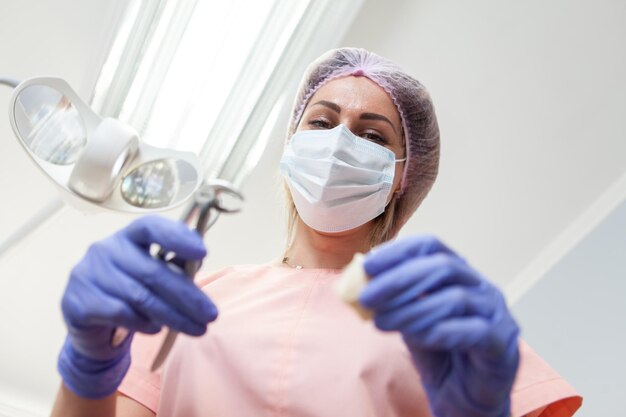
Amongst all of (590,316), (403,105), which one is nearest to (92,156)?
(403,105)

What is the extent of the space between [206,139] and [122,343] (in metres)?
0.99

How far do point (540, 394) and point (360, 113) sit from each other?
Answer: 74cm

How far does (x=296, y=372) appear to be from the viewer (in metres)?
1.04

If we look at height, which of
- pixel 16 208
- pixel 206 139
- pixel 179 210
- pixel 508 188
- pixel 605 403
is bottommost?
pixel 16 208

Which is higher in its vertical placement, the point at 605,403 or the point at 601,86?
the point at 601,86

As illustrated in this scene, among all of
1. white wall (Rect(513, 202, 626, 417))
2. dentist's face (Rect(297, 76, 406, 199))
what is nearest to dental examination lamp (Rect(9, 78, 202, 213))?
dentist's face (Rect(297, 76, 406, 199))

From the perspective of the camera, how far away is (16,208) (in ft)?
6.31

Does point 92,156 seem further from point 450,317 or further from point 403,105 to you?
point 403,105

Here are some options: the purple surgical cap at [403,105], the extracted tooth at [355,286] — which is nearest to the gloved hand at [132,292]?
the extracted tooth at [355,286]

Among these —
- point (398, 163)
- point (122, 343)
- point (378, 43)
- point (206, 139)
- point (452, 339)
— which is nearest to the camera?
point (452, 339)

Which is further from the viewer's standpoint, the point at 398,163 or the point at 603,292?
the point at 603,292

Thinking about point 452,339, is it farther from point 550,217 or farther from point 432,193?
point 550,217

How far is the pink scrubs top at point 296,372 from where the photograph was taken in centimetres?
102

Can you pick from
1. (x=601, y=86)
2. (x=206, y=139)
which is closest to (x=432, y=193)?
(x=601, y=86)
